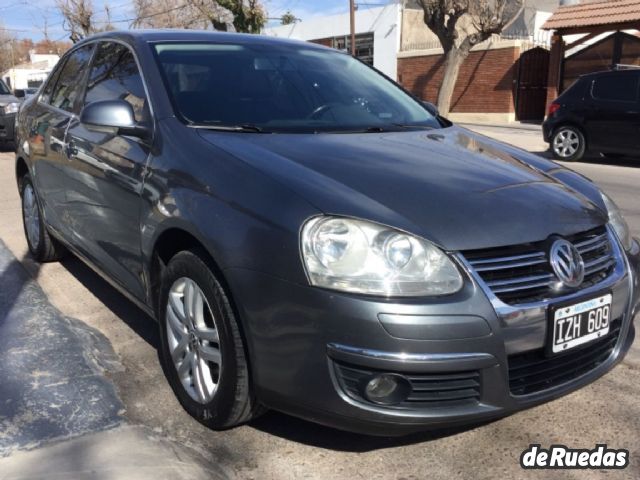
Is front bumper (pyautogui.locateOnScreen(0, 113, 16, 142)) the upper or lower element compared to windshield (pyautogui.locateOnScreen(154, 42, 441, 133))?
lower

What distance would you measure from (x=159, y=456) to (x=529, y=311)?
1515 mm

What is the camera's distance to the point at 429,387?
7.23 ft

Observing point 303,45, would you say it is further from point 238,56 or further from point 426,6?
point 426,6

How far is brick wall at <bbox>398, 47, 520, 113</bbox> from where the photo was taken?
920 inches

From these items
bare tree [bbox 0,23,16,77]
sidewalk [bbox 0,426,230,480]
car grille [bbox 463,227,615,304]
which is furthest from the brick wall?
bare tree [bbox 0,23,16,77]

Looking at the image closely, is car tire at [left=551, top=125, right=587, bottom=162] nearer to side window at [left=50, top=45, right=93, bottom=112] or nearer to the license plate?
side window at [left=50, top=45, right=93, bottom=112]

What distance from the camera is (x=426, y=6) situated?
66.8ft

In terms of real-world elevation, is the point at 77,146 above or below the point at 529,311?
above

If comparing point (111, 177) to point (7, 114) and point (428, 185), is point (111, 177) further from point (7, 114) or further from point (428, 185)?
point (7, 114)

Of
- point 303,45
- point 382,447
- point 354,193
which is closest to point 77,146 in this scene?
point 303,45

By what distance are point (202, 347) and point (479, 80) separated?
23620 mm

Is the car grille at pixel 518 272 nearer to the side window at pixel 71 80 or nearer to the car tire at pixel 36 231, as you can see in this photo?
the side window at pixel 71 80

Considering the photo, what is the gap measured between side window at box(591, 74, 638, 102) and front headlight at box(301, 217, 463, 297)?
1029 cm

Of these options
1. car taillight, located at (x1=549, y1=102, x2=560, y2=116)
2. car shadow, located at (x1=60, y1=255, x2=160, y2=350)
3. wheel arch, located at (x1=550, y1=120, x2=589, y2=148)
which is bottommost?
wheel arch, located at (x1=550, y1=120, x2=589, y2=148)
